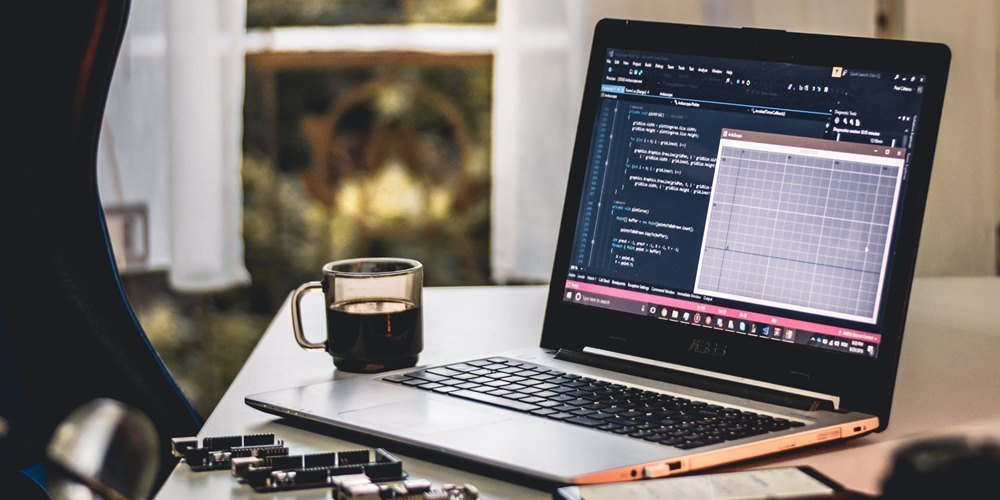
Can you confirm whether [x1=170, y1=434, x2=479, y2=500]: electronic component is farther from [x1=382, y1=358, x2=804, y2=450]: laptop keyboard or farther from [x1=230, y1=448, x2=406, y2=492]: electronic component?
[x1=382, y1=358, x2=804, y2=450]: laptop keyboard

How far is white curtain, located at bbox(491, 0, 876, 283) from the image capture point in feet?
6.23

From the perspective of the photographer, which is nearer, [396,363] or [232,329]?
[396,363]

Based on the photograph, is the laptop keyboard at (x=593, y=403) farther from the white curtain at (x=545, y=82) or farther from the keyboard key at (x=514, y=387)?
the white curtain at (x=545, y=82)

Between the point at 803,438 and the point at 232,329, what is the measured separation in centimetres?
179

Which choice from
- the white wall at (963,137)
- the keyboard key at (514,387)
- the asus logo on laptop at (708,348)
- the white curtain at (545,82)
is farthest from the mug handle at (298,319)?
the white wall at (963,137)

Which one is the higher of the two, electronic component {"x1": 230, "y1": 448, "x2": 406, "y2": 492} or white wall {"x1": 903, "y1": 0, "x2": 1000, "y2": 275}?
white wall {"x1": 903, "y1": 0, "x2": 1000, "y2": 275}

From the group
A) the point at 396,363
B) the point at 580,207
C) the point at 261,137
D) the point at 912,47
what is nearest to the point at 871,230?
Answer: the point at 912,47

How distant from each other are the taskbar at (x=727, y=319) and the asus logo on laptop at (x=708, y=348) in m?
0.01

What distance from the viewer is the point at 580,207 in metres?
1.00

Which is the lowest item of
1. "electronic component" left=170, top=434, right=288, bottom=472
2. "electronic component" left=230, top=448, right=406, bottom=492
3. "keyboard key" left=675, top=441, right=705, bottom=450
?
"electronic component" left=170, top=434, right=288, bottom=472

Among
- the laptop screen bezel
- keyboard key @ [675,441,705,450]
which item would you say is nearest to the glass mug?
the laptop screen bezel

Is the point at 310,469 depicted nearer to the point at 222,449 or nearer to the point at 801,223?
the point at 222,449

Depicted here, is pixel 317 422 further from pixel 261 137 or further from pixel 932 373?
pixel 261 137

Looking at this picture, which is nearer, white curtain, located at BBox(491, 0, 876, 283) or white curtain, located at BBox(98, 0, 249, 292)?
white curtain, located at BBox(491, 0, 876, 283)
